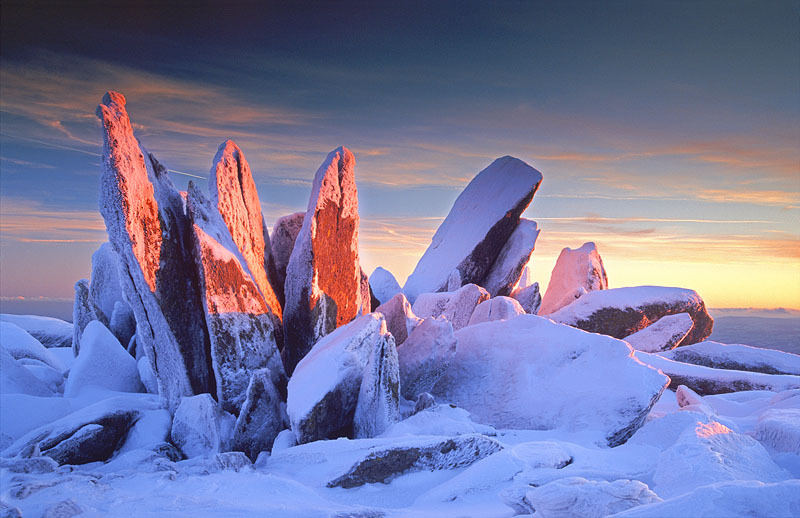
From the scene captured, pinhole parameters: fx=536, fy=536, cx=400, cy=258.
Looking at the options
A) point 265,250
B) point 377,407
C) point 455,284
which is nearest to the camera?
point 377,407

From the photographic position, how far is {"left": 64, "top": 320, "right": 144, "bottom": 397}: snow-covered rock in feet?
23.5

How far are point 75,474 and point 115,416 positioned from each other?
1281 mm

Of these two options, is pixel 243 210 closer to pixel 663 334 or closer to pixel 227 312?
pixel 227 312

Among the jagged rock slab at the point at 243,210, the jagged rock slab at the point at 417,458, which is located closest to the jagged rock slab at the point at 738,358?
the jagged rock slab at the point at 417,458

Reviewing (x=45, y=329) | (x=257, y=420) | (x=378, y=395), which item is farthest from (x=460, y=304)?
(x=45, y=329)

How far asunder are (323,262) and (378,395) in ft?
7.32

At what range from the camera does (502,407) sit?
20.9 ft

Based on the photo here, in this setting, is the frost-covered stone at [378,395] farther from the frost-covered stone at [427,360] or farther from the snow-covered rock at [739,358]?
the snow-covered rock at [739,358]

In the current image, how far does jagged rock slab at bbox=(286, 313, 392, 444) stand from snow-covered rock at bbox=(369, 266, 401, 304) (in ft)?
20.0

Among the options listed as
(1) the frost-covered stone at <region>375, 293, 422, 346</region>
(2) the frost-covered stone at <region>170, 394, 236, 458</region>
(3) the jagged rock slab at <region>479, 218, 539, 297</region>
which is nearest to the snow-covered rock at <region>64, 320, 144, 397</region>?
(2) the frost-covered stone at <region>170, 394, 236, 458</region>

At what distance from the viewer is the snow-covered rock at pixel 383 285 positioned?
12289 mm

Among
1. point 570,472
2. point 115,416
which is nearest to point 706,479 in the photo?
point 570,472

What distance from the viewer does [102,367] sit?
291 inches

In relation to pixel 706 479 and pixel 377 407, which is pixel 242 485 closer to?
pixel 377 407
